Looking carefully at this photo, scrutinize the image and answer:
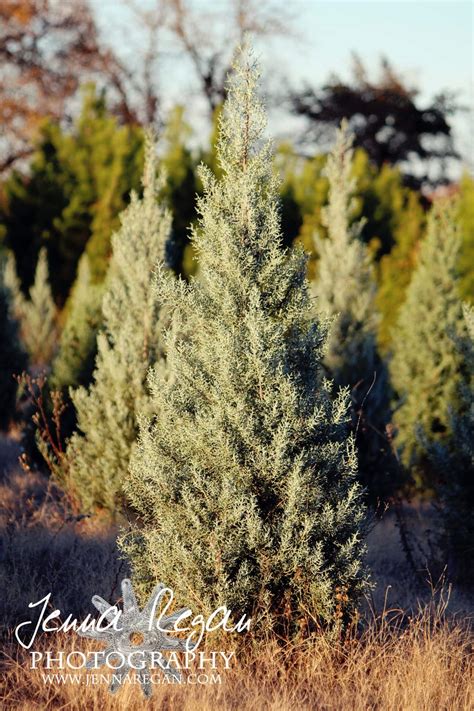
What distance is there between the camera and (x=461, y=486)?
18.6 ft

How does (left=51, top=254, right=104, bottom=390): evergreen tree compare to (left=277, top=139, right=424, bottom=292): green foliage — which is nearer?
(left=51, top=254, right=104, bottom=390): evergreen tree

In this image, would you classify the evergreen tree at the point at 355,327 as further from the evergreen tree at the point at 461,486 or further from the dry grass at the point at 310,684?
the dry grass at the point at 310,684

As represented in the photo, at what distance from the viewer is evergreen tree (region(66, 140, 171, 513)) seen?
614 cm

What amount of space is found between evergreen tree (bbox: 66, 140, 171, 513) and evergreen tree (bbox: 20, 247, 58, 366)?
8.79 m

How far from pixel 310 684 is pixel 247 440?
1.15 m

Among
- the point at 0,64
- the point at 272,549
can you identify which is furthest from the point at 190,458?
the point at 0,64

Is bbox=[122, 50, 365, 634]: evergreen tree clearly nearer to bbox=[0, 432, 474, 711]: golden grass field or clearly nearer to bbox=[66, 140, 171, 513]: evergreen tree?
bbox=[0, 432, 474, 711]: golden grass field

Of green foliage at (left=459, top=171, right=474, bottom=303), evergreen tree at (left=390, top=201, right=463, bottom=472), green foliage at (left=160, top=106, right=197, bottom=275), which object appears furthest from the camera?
green foliage at (left=160, top=106, right=197, bottom=275)

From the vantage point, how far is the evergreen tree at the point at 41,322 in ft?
49.4

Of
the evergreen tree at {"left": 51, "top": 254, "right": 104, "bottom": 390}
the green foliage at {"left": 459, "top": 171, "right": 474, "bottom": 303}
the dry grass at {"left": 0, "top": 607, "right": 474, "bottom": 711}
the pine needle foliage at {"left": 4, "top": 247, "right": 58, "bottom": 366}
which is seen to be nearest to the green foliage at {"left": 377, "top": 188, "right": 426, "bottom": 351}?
the green foliage at {"left": 459, "top": 171, "right": 474, "bottom": 303}

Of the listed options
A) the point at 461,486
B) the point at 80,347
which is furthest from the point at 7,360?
the point at 461,486

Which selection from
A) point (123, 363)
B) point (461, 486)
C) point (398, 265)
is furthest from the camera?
point (398, 265)

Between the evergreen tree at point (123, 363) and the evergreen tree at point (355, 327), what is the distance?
220 cm

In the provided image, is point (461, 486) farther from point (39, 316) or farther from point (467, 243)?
point (39, 316)
